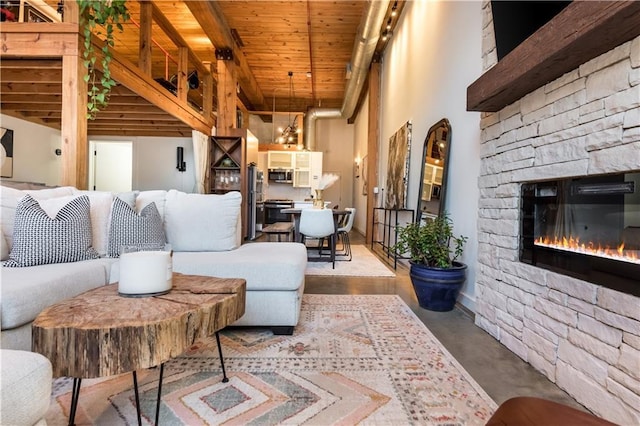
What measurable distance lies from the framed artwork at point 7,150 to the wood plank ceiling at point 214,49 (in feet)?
1.32

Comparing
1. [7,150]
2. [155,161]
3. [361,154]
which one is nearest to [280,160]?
[361,154]

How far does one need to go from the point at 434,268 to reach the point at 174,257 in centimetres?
199

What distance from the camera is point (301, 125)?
9.94 m

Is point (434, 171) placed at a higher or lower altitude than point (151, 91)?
lower

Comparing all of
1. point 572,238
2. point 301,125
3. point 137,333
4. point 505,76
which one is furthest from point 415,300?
point 301,125

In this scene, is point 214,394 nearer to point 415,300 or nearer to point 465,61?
point 415,300

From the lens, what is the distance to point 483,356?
6.20 ft

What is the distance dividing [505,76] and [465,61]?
1310 millimetres

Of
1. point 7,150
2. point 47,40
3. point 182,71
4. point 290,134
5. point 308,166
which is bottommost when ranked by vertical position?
point 7,150

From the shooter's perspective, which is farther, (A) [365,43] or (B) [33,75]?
(A) [365,43]

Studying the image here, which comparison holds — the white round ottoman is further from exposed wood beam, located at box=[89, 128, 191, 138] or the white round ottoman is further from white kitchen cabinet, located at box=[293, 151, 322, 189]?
white kitchen cabinet, located at box=[293, 151, 322, 189]

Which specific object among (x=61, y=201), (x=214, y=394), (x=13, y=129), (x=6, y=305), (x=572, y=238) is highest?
(x=13, y=129)

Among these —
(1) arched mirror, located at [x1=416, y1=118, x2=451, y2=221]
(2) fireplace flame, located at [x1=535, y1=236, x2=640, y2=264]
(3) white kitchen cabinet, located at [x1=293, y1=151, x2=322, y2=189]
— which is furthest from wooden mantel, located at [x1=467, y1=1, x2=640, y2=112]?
(3) white kitchen cabinet, located at [x1=293, y1=151, x2=322, y2=189]

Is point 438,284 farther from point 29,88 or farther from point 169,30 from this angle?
point 29,88
